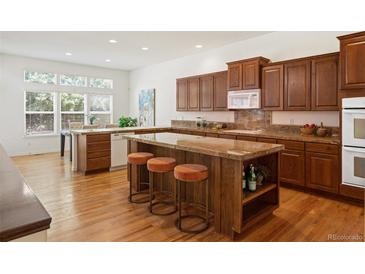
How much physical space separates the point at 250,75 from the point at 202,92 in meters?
1.50

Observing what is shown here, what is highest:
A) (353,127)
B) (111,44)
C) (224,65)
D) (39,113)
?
(111,44)

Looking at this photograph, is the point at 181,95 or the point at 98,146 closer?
the point at 98,146

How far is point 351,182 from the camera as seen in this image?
128 inches

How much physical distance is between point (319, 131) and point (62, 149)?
6560 millimetres

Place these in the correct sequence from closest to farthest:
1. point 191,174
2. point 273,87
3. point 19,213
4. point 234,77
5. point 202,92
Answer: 1. point 19,213
2. point 191,174
3. point 273,87
4. point 234,77
5. point 202,92

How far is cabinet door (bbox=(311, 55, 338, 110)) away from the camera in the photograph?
3.67m

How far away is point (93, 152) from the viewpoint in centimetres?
490

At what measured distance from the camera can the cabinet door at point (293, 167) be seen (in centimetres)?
378

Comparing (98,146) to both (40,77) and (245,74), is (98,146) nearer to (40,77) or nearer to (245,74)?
(245,74)

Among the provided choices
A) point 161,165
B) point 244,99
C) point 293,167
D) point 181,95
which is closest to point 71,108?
point 181,95

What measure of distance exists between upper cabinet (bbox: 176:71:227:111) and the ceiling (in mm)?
773

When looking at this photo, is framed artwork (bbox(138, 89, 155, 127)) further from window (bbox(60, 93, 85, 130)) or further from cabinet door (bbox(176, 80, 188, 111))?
window (bbox(60, 93, 85, 130))

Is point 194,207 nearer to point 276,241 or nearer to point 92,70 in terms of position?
point 276,241
